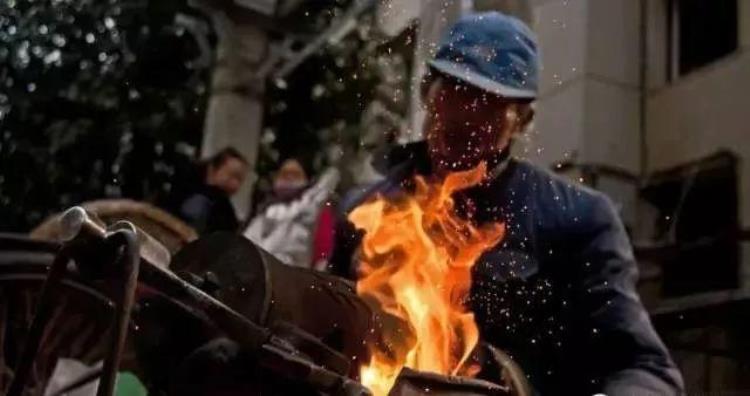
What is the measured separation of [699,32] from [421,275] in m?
5.93

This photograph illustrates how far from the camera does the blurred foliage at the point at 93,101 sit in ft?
27.3

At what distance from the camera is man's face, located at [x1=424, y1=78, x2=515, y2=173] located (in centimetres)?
264

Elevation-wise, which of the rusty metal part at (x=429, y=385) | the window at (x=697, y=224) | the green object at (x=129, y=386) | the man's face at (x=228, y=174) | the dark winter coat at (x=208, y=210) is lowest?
the window at (x=697, y=224)

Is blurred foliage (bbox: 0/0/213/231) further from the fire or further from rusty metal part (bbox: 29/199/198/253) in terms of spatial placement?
the fire

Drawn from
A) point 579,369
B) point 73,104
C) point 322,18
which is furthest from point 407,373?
point 322,18

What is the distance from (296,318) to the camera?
6.55 feet

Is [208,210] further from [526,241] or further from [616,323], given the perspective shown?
[616,323]

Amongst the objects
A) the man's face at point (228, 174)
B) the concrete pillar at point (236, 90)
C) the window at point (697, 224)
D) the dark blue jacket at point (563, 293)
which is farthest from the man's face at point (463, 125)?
the concrete pillar at point (236, 90)

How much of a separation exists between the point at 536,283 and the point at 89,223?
131cm

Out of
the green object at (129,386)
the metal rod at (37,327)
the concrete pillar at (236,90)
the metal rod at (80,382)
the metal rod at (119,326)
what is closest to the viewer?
the metal rod at (119,326)

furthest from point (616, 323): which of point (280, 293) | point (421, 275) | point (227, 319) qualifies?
point (227, 319)

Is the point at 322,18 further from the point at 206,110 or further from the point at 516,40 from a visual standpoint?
the point at 516,40

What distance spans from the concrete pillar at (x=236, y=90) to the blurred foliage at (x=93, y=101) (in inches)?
7.1

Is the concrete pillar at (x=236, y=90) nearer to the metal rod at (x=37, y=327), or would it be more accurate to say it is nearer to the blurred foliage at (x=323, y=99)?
the blurred foliage at (x=323, y=99)
